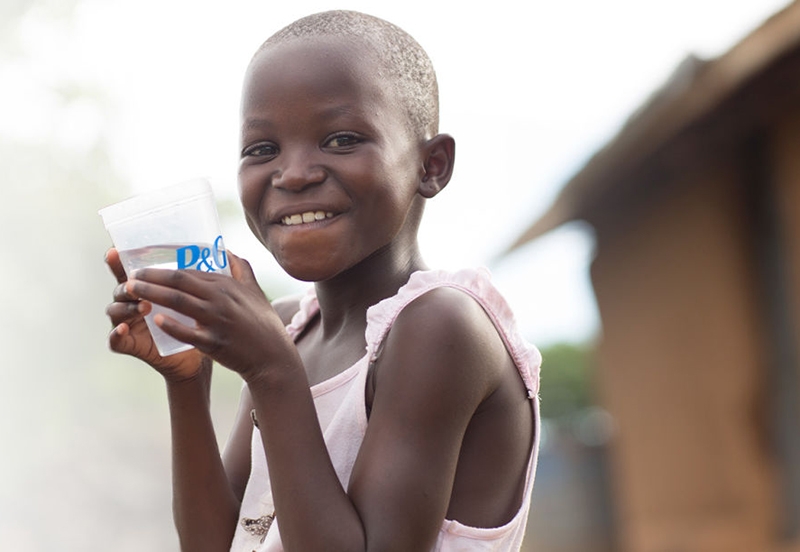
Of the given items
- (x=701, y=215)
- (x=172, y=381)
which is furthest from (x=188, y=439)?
(x=701, y=215)

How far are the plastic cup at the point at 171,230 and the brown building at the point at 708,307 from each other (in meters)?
3.64

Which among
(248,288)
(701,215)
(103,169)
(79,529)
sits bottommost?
(79,529)

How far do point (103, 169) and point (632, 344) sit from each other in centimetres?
372

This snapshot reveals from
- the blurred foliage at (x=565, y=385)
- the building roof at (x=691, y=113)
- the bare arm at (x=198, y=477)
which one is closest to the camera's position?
the bare arm at (x=198, y=477)

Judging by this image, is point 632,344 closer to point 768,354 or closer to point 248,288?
point 768,354

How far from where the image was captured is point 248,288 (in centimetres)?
152

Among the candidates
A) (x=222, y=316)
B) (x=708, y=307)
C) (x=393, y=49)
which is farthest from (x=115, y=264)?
(x=708, y=307)

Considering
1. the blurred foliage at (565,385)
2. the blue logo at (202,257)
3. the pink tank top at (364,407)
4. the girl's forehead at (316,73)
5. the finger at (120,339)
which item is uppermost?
the girl's forehead at (316,73)

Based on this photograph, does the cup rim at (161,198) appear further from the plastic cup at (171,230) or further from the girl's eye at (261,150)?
the girl's eye at (261,150)

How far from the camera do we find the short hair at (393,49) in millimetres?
1708

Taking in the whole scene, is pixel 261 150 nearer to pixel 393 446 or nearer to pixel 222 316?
pixel 222 316

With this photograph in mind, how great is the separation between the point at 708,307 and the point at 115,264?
18.3 ft

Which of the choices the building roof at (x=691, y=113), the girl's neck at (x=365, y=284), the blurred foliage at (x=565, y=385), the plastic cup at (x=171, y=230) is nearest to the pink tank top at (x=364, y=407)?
the girl's neck at (x=365, y=284)

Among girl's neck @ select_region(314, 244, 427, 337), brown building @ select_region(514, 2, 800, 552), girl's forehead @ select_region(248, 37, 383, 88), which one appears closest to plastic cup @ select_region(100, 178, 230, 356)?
girl's forehead @ select_region(248, 37, 383, 88)
